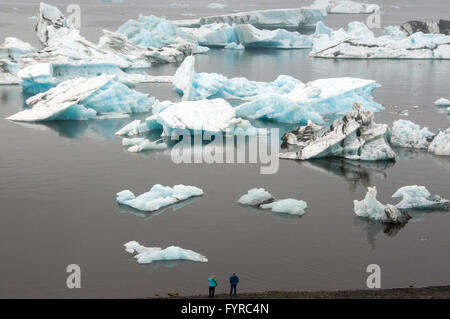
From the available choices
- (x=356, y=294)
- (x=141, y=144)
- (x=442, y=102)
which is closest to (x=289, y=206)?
(x=356, y=294)

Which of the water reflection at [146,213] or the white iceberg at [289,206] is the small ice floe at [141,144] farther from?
the white iceberg at [289,206]

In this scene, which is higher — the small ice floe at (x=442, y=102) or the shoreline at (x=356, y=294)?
the small ice floe at (x=442, y=102)

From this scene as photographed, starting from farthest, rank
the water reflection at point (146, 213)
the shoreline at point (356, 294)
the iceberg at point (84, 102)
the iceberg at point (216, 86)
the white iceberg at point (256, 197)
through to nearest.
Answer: the iceberg at point (216, 86) < the iceberg at point (84, 102) < the white iceberg at point (256, 197) < the water reflection at point (146, 213) < the shoreline at point (356, 294)

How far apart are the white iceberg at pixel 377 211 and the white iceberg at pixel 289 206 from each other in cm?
134

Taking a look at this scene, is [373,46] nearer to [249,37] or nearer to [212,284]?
[249,37]

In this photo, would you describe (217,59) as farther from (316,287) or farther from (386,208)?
(316,287)

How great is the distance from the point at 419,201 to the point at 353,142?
4733 millimetres

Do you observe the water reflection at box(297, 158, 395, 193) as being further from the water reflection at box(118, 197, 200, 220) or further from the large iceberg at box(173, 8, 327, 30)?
the large iceberg at box(173, 8, 327, 30)

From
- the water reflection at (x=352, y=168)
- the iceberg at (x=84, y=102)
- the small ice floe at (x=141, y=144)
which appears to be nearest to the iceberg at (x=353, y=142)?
the water reflection at (x=352, y=168)

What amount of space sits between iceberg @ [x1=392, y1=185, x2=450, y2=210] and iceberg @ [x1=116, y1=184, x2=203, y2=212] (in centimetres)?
527

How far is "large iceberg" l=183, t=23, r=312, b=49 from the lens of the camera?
49594 millimetres

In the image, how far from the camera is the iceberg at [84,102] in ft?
85.8

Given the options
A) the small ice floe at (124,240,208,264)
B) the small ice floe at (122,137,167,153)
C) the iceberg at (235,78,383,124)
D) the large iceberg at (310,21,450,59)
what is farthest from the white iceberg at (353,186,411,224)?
the large iceberg at (310,21,450,59)

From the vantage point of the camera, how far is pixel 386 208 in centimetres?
1630
